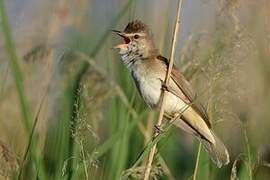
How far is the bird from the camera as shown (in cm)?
304

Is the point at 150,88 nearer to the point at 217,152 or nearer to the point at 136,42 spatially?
the point at 136,42

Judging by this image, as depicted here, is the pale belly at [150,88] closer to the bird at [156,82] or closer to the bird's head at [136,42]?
the bird at [156,82]

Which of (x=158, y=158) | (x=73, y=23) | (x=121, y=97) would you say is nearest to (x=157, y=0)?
(x=73, y=23)

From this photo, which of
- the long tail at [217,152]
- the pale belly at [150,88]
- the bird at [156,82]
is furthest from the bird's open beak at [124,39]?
the long tail at [217,152]

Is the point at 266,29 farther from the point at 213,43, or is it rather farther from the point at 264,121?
the point at 264,121

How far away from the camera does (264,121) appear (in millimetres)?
3145

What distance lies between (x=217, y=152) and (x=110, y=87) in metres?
0.67

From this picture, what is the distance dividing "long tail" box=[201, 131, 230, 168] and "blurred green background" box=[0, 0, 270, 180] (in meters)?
0.04

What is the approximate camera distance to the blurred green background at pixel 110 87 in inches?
98.9

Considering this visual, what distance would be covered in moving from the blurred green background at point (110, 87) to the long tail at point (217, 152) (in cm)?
4

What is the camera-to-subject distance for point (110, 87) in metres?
3.29

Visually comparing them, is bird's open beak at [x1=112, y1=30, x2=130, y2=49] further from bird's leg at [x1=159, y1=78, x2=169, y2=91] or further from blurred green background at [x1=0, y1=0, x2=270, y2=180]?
bird's leg at [x1=159, y1=78, x2=169, y2=91]

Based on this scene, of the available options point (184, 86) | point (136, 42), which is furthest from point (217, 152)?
point (136, 42)

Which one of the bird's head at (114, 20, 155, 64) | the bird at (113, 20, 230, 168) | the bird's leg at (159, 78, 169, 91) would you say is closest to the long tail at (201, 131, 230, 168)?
the bird at (113, 20, 230, 168)
